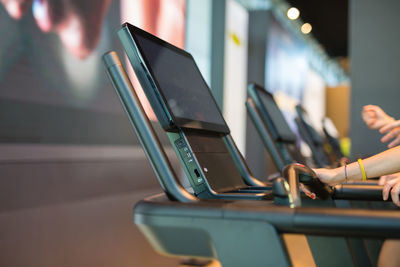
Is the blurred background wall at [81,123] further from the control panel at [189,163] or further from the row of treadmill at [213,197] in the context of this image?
the control panel at [189,163]

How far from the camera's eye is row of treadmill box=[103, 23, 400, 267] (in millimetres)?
896

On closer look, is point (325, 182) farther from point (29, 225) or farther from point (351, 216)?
point (29, 225)

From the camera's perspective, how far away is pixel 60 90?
8.63 feet

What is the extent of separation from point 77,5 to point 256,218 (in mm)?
2246

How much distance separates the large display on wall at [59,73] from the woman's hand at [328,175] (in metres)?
1.51

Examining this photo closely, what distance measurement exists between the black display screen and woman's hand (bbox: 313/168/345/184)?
0.98 metres

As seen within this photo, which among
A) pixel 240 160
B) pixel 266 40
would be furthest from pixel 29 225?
pixel 266 40

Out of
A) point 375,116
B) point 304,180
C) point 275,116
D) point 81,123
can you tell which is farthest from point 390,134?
point 81,123

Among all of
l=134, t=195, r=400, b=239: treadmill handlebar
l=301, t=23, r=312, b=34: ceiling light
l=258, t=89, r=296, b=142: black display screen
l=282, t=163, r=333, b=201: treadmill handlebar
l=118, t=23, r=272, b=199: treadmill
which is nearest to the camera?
l=134, t=195, r=400, b=239: treadmill handlebar

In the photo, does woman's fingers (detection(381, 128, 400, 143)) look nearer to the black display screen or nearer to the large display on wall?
the black display screen

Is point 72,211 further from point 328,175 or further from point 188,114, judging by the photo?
point 328,175

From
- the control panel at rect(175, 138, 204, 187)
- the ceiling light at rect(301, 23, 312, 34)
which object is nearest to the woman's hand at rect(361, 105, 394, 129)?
the control panel at rect(175, 138, 204, 187)

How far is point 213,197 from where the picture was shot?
1.21 meters

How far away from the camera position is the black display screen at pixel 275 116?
2.35 m
